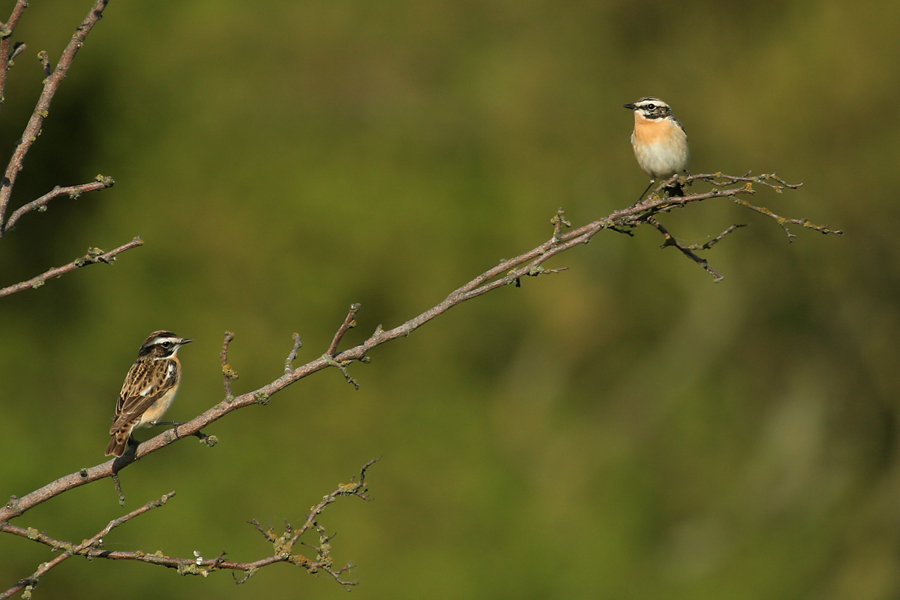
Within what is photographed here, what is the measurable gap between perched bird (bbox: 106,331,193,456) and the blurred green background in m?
6.12

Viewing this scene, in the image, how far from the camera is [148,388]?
6.50 m

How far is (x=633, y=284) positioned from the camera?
15.6 metres

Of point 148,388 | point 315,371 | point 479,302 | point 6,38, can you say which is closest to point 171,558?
point 315,371

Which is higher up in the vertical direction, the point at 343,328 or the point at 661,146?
the point at 661,146

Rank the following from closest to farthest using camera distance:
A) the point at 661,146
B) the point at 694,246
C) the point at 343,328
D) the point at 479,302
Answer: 1. the point at 343,328
2. the point at 694,246
3. the point at 661,146
4. the point at 479,302

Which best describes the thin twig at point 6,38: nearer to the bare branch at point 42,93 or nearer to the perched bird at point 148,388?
the bare branch at point 42,93

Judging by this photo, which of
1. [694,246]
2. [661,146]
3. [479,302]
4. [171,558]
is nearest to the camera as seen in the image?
[171,558]

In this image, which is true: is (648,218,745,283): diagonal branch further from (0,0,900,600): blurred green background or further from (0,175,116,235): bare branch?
(0,0,900,600): blurred green background

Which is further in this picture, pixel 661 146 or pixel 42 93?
pixel 661 146

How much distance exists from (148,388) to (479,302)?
10343 millimetres

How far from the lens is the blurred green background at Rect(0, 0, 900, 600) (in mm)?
12758

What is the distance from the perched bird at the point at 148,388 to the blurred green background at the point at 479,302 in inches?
241

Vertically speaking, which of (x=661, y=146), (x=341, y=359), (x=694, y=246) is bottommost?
(x=341, y=359)

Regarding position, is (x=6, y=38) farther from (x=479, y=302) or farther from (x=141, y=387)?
(x=479, y=302)
